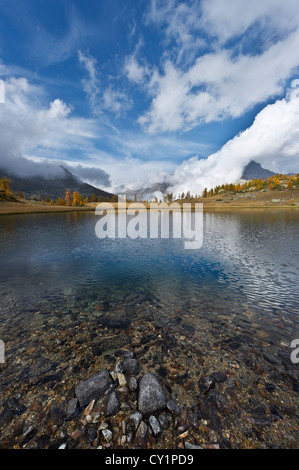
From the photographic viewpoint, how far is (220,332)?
33.2ft

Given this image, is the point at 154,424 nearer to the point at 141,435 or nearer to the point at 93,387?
the point at 141,435

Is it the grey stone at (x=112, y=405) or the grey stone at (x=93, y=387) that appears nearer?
the grey stone at (x=112, y=405)

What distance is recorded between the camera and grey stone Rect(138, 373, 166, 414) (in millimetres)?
5900

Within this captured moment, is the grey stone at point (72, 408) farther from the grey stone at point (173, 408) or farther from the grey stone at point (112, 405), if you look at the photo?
the grey stone at point (173, 408)

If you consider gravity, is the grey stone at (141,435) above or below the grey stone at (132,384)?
above

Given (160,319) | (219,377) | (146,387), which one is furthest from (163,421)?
(160,319)

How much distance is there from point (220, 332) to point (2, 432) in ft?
32.3

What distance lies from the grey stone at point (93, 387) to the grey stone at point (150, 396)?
55.2 inches

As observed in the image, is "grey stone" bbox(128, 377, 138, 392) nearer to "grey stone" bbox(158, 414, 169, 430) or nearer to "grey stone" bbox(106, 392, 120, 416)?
"grey stone" bbox(106, 392, 120, 416)

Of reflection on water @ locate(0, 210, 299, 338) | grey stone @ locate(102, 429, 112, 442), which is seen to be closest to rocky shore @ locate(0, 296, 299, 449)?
grey stone @ locate(102, 429, 112, 442)

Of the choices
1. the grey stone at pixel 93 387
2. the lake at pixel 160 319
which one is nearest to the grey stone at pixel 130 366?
the lake at pixel 160 319

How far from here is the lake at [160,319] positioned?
24.0 feet

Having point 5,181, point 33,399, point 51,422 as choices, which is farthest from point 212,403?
point 5,181

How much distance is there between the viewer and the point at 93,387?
666 centimetres
